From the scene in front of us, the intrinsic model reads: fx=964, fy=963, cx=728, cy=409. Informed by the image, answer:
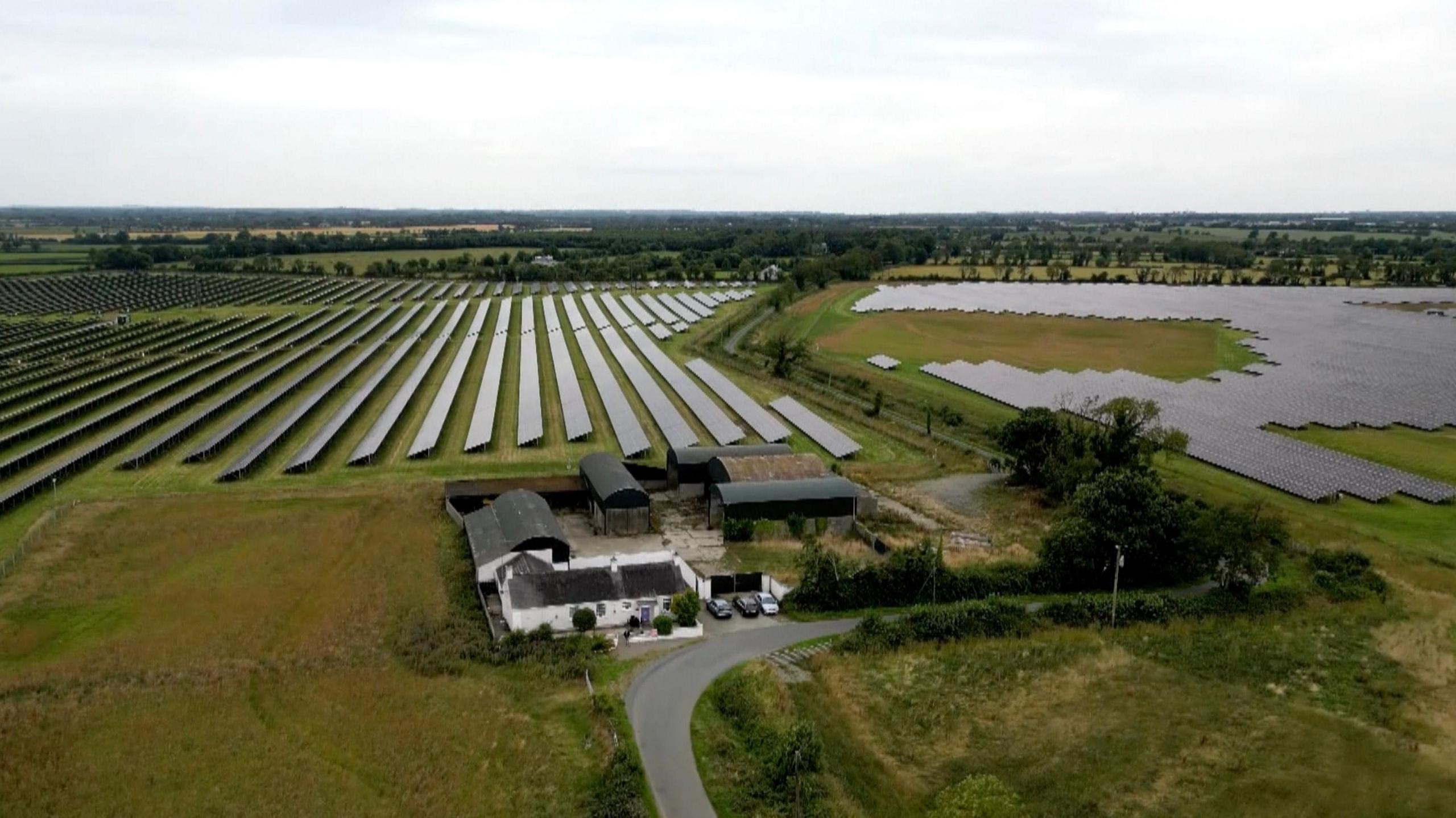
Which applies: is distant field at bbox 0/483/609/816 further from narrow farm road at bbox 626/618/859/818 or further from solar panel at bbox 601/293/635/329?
solar panel at bbox 601/293/635/329

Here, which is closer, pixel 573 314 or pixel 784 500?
pixel 784 500

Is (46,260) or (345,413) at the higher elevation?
(46,260)

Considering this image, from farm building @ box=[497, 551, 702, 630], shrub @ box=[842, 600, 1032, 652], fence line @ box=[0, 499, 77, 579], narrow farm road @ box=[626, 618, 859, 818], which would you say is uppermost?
farm building @ box=[497, 551, 702, 630]

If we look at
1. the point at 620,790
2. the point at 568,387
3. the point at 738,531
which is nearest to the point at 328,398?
the point at 568,387

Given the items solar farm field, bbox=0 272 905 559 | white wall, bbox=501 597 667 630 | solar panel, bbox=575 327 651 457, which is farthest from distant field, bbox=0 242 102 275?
white wall, bbox=501 597 667 630

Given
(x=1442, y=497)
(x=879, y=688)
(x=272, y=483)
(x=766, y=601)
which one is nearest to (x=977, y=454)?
(x=1442, y=497)

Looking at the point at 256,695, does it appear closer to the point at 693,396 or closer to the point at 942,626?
the point at 942,626

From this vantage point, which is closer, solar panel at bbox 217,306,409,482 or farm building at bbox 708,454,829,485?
farm building at bbox 708,454,829,485

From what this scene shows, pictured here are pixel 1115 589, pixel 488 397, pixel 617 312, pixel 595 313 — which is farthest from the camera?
pixel 617 312
